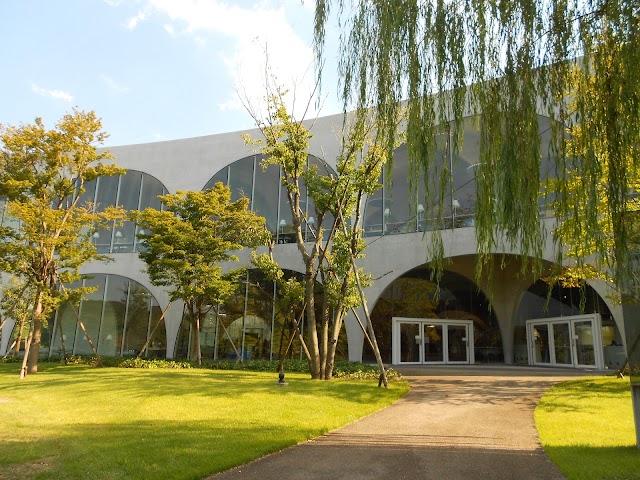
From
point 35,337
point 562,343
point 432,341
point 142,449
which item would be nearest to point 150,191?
point 35,337

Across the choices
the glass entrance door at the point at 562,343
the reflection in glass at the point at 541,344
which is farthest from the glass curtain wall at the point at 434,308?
the glass entrance door at the point at 562,343

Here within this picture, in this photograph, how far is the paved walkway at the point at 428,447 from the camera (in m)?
5.44

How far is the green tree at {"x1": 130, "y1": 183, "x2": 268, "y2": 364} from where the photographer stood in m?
17.9

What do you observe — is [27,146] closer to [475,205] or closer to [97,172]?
[97,172]

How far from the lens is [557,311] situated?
1956cm

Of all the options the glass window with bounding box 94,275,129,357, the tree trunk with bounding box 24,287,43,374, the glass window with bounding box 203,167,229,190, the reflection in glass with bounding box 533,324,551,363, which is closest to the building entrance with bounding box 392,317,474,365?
Answer: the reflection in glass with bounding box 533,324,551,363

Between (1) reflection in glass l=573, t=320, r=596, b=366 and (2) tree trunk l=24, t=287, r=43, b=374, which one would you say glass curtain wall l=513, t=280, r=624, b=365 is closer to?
(1) reflection in glass l=573, t=320, r=596, b=366

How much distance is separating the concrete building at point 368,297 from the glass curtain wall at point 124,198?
0.19 feet

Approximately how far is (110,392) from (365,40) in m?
9.64

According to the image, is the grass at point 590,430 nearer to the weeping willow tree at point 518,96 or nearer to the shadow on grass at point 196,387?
the weeping willow tree at point 518,96

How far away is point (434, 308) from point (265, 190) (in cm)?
→ 933

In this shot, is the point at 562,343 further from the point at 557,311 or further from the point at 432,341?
the point at 432,341

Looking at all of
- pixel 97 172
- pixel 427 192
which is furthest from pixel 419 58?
pixel 97 172

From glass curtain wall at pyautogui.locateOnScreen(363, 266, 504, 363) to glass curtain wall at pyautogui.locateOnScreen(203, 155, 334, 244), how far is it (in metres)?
4.58
